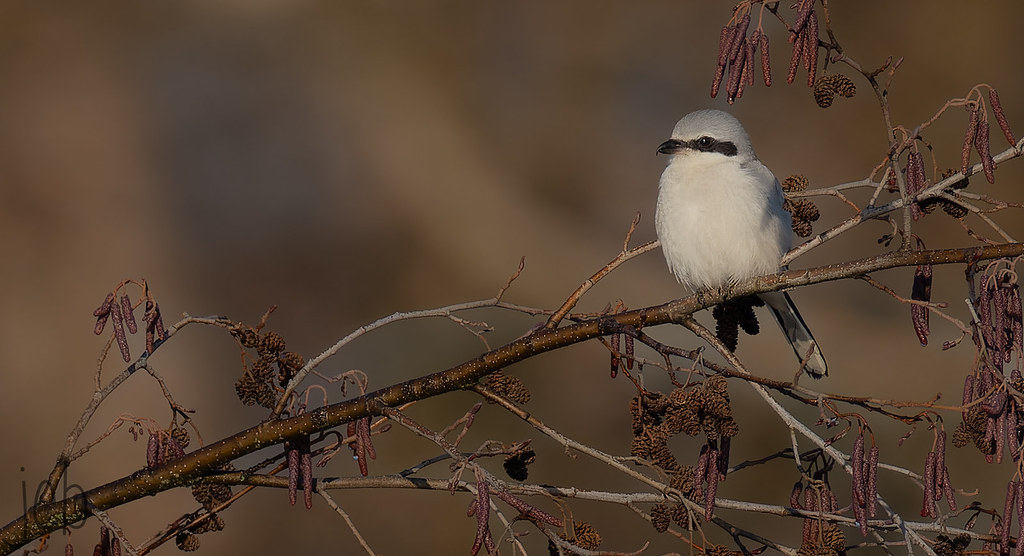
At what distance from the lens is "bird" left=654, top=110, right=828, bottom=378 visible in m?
4.36

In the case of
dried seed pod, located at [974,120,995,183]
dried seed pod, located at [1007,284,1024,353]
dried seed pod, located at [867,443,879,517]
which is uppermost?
dried seed pod, located at [974,120,995,183]

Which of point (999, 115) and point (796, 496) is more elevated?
point (999, 115)

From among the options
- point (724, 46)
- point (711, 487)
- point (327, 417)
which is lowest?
point (711, 487)

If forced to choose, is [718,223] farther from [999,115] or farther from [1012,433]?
[1012,433]

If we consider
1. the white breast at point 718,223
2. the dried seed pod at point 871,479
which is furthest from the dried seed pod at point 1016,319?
the white breast at point 718,223

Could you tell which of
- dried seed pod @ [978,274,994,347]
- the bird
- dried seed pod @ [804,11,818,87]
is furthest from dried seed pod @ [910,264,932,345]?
the bird

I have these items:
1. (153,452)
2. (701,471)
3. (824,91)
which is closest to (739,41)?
(824,91)

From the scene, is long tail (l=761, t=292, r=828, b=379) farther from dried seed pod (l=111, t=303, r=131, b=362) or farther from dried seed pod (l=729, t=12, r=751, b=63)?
dried seed pod (l=111, t=303, r=131, b=362)

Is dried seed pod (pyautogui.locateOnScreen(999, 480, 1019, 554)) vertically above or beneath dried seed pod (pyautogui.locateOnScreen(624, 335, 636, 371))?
beneath

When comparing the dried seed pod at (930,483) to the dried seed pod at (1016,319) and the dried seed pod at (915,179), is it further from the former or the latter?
the dried seed pod at (915,179)

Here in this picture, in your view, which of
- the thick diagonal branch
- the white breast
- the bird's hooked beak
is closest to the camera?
the thick diagonal branch

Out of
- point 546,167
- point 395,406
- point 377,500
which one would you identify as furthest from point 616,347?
point 546,167

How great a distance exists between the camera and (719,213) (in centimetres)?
440

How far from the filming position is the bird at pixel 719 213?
436 cm
